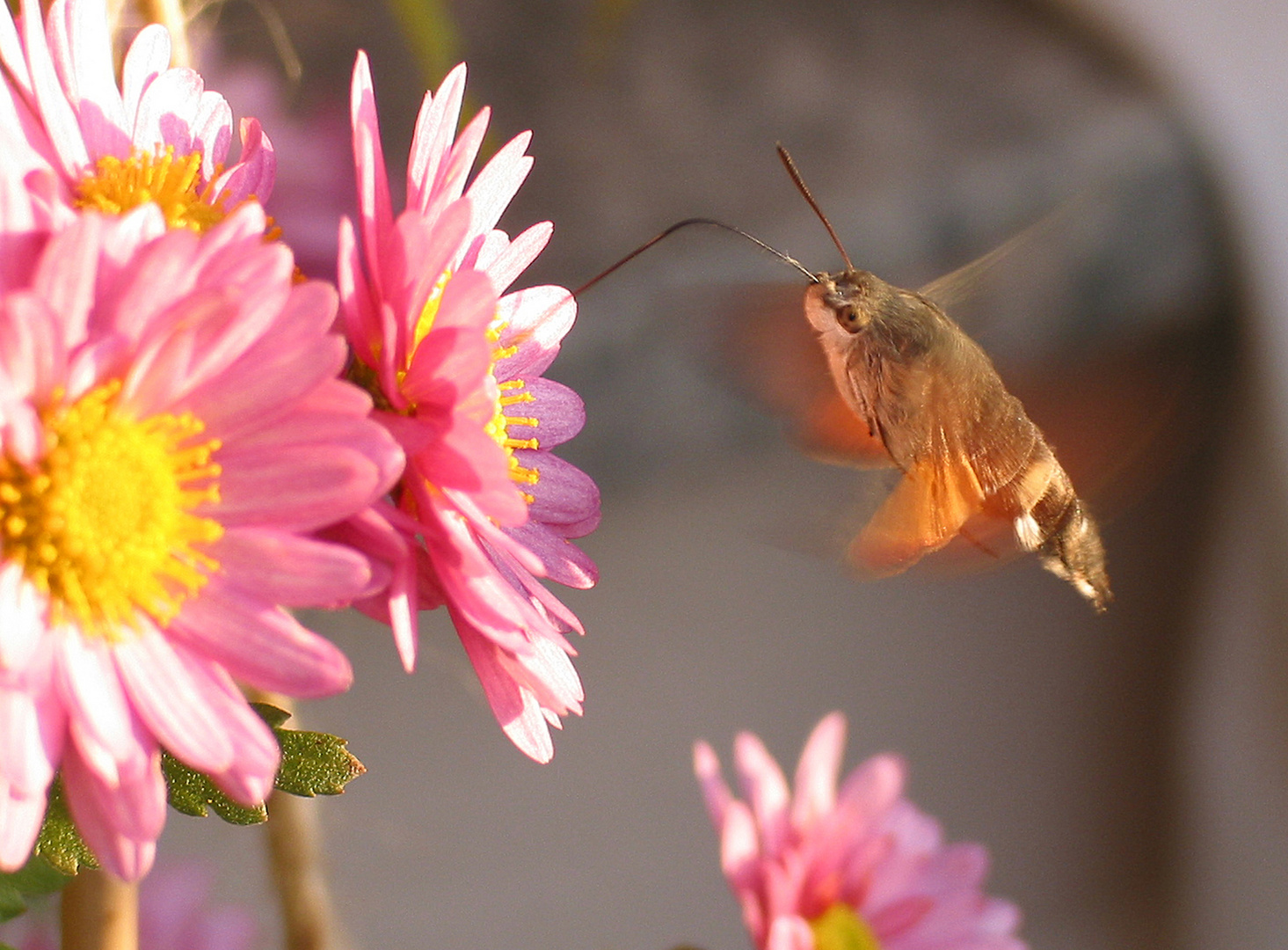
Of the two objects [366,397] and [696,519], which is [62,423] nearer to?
[366,397]

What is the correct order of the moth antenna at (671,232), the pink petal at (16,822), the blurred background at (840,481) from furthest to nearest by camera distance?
the blurred background at (840,481) < the moth antenna at (671,232) < the pink petal at (16,822)

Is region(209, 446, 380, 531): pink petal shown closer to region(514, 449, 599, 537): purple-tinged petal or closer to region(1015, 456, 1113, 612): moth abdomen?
region(514, 449, 599, 537): purple-tinged petal

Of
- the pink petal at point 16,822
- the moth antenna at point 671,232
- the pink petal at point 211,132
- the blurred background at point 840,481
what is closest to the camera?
the pink petal at point 16,822

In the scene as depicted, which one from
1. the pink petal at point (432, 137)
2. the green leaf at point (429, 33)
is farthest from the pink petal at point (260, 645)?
the green leaf at point (429, 33)

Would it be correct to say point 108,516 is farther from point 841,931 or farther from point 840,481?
point 840,481

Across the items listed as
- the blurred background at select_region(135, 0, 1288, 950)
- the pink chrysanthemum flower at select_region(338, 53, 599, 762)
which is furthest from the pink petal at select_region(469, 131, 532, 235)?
the blurred background at select_region(135, 0, 1288, 950)

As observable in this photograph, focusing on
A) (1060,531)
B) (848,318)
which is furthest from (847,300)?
(1060,531)

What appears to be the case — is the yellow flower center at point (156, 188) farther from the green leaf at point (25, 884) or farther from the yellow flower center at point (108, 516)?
the green leaf at point (25, 884)
